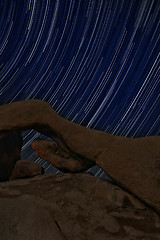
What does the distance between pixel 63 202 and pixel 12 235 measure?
4.48ft

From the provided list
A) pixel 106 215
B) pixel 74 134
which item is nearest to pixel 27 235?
pixel 106 215

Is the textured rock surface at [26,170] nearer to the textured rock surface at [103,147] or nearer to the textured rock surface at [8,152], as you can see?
the textured rock surface at [8,152]

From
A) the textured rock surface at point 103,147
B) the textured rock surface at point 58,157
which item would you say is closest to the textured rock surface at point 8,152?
the textured rock surface at point 103,147

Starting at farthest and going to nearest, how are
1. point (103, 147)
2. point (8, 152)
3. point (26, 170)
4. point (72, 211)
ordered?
point (8, 152) → point (26, 170) → point (103, 147) → point (72, 211)

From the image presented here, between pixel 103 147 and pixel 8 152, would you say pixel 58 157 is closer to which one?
pixel 103 147

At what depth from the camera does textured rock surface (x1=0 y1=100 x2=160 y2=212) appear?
5469 millimetres

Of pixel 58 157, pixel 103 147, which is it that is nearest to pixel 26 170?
pixel 58 157

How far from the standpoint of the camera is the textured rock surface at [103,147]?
5469mm

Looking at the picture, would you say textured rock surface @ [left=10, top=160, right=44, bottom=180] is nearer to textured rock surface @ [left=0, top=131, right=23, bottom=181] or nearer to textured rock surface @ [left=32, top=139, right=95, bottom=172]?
textured rock surface @ [left=0, top=131, right=23, bottom=181]

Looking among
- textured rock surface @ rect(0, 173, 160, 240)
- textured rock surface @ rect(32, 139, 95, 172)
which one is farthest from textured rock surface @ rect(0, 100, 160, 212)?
textured rock surface @ rect(0, 173, 160, 240)

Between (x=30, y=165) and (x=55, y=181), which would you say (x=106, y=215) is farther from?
(x=30, y=165)

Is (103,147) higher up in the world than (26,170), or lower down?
higher up

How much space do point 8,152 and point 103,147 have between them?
3.08 m

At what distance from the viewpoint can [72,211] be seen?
15.9ft
